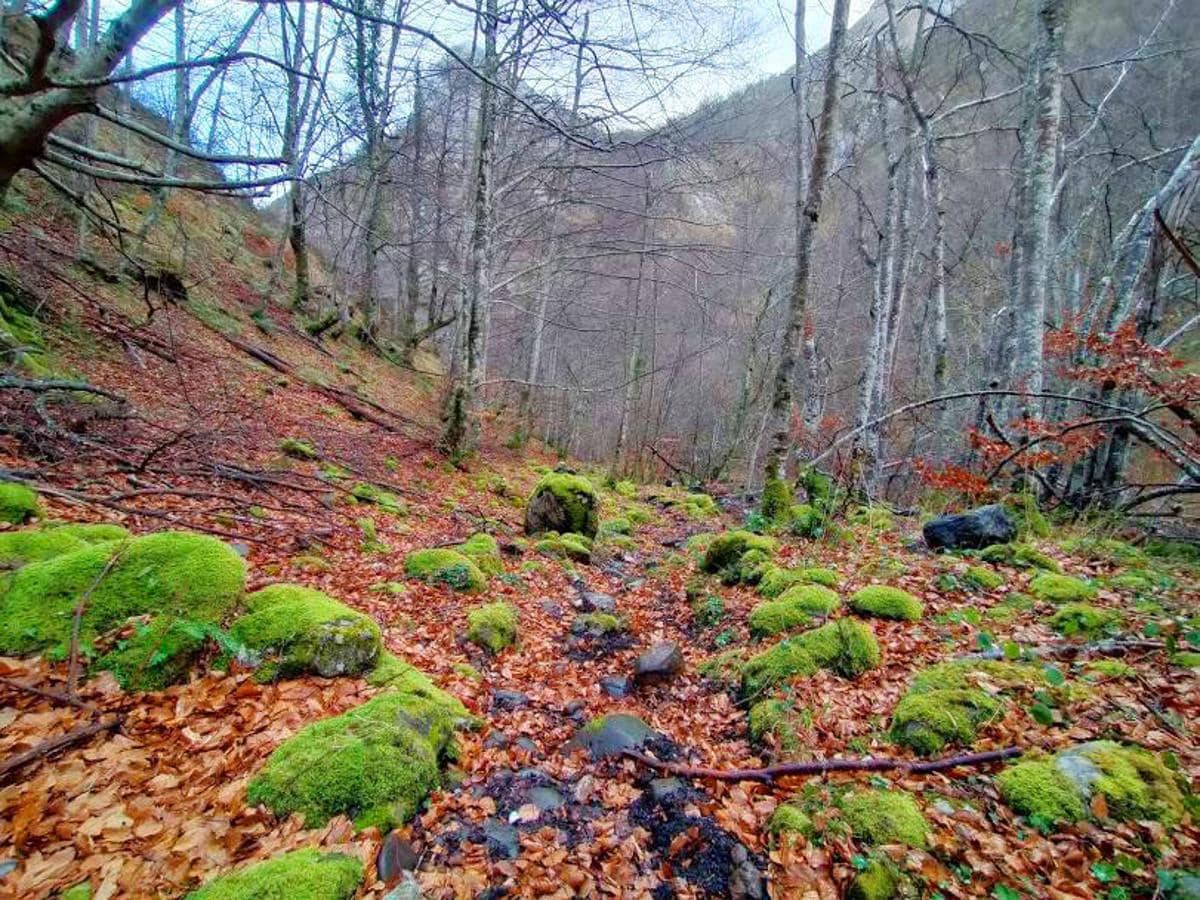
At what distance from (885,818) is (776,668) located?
4.40 feet

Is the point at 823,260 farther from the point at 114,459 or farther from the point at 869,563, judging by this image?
the point at 114,459

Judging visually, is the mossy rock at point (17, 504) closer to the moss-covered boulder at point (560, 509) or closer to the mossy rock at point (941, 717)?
the moss-covered boulder at point (560, 509)

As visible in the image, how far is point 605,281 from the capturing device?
19.8 metres

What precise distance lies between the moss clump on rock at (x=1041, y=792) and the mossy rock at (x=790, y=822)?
0.89 metres

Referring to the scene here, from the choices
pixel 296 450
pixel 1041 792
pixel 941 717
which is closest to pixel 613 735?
pixel 941 717

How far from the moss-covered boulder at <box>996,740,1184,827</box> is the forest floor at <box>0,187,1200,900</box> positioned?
64 mm

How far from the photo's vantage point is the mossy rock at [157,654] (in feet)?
9.09

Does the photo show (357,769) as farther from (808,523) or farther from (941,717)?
(808,523)

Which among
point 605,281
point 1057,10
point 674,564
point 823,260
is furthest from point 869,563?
point 823,260

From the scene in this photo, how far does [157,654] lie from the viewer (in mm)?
2850

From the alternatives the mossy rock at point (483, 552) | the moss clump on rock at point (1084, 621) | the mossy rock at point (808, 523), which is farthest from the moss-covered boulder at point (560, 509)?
the moss clump on rock at point (1084, 621)

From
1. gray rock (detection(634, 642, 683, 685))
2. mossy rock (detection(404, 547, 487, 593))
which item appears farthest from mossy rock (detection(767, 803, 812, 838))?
mossy rock (detection(404, 547, 487, 593))

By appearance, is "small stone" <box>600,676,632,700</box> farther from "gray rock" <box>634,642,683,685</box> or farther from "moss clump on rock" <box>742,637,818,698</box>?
"moss clump on rock" <box>742,637,818,698</box>

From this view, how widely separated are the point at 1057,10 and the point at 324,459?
11.9 meters
